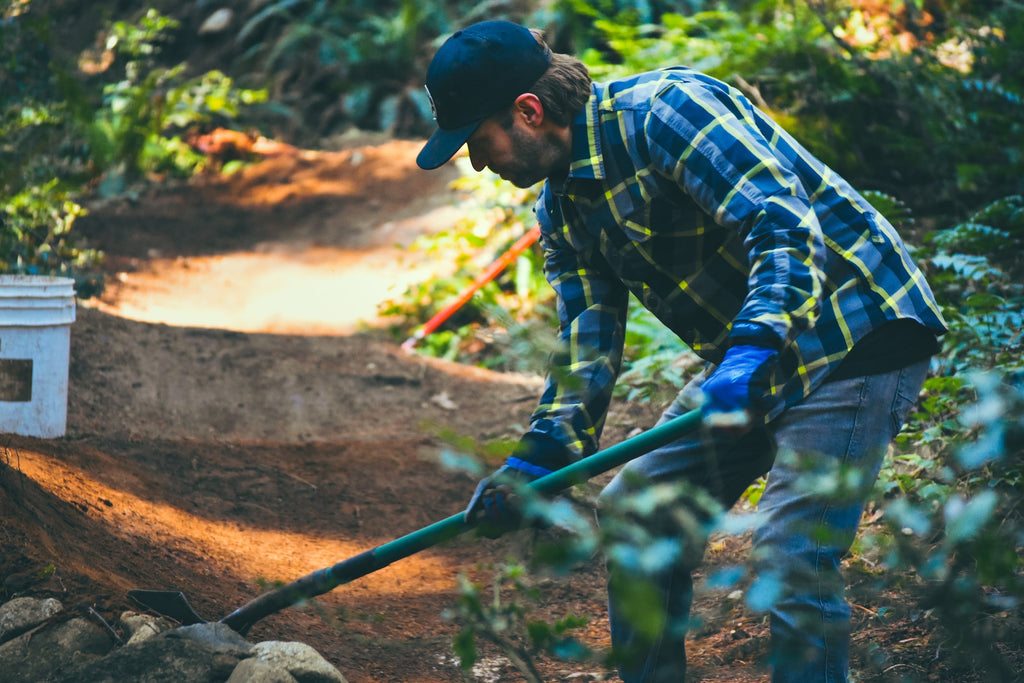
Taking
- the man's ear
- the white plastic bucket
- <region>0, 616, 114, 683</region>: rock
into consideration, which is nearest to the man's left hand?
the man's ear

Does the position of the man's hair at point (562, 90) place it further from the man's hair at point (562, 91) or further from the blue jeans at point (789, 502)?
the blue jeans at point (789, 502)

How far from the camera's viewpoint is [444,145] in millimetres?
2395

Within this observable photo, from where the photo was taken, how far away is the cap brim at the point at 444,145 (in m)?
2.36

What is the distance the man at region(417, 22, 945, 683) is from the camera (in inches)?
79.4

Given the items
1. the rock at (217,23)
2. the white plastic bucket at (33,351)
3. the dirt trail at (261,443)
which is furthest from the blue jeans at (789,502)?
the rock at (217,23)

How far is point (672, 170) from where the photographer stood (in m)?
2.23

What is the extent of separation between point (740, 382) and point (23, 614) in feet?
7.61

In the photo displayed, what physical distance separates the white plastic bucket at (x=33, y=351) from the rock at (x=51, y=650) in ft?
4.48

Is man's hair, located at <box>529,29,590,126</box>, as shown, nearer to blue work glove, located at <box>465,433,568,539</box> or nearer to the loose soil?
blue work glove, located at <box>465,433,568,539</box>

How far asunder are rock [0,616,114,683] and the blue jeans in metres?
1.65

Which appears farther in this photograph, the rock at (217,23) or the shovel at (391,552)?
the rock at (217,23)

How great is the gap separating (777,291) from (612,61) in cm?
996

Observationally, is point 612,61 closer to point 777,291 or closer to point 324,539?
point 324,539

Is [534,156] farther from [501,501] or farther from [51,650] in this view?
[51,650]
